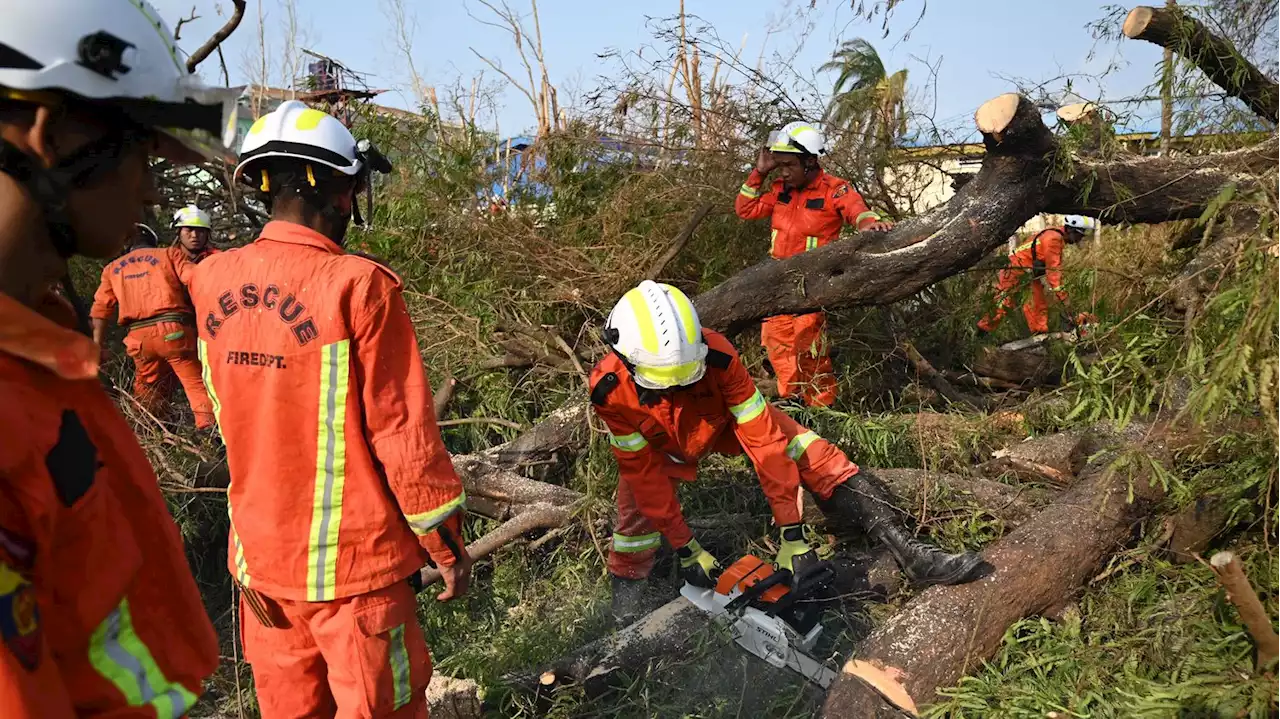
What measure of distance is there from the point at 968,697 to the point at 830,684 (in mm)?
423

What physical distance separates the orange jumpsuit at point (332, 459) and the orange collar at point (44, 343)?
3.05ft

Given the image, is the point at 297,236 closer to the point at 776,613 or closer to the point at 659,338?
the point at 659,338

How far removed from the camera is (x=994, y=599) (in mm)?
2816

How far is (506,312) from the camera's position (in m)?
5.32

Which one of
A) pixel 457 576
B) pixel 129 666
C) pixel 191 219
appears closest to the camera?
pixel 129 666

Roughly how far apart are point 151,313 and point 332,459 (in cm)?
391

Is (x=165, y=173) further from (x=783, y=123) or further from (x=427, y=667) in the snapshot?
(x=427, y=667)

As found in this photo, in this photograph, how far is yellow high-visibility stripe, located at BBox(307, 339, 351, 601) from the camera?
192 cm

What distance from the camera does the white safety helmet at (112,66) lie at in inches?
36.7

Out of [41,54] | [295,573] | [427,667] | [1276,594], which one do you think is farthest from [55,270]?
[1276,594]

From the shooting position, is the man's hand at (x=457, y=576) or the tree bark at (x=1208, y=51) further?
the tree bark at (x=1208, y=51)

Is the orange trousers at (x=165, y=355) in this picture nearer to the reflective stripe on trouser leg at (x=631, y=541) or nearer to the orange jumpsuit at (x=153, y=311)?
the orange jumpsuit at (x=153, y=311)

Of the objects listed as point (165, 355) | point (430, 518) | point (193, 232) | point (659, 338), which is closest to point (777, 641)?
point (659, 338)

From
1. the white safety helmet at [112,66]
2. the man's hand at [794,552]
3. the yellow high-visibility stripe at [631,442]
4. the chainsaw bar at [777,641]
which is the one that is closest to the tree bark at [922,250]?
the yellow high-visibility stripe at [631,442]
